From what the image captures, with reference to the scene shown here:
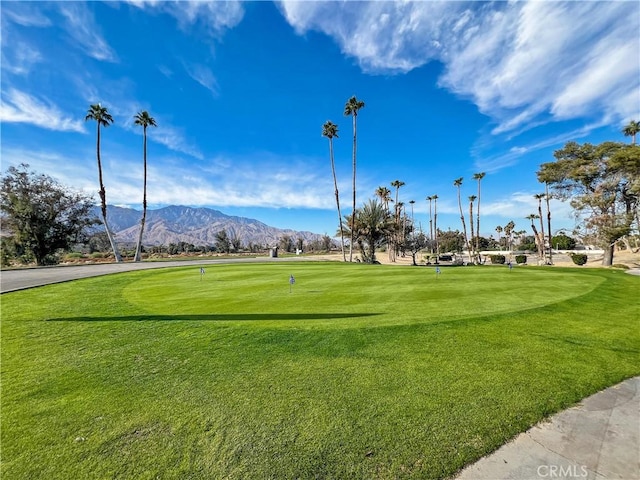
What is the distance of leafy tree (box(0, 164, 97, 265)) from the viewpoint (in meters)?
31.7

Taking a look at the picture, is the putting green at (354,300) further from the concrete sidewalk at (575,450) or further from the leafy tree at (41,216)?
the leafy tree at (41,216)

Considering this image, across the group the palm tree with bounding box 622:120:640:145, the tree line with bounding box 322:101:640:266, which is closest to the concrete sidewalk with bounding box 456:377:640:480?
the tree line with bounding box 322:101:640:266

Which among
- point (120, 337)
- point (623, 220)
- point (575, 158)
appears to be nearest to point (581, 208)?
point (623, 220)

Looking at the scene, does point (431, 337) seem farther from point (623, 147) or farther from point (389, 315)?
point (623, 147)

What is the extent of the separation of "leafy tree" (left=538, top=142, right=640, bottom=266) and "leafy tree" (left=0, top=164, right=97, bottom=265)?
192 ft

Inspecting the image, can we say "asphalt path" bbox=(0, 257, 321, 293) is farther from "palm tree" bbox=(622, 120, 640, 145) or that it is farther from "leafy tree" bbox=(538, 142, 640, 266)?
"palm tree" bbox=(622, 120, 640, 145)

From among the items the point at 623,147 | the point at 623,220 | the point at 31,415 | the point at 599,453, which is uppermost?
the point at 623,147

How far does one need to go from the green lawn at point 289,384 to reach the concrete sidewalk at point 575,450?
14 centimetres

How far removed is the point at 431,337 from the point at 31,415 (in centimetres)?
607

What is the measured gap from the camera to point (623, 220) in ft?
90.6

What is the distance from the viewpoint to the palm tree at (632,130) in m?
32.4

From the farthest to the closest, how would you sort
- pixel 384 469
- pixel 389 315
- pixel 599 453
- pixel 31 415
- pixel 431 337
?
pixel 389 315 → pixel 431 337 → pixel 31 415 → pixel 599 453 → pixel 384 469

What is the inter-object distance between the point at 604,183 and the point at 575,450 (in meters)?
38.7

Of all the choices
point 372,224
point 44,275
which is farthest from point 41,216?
point 372,224
